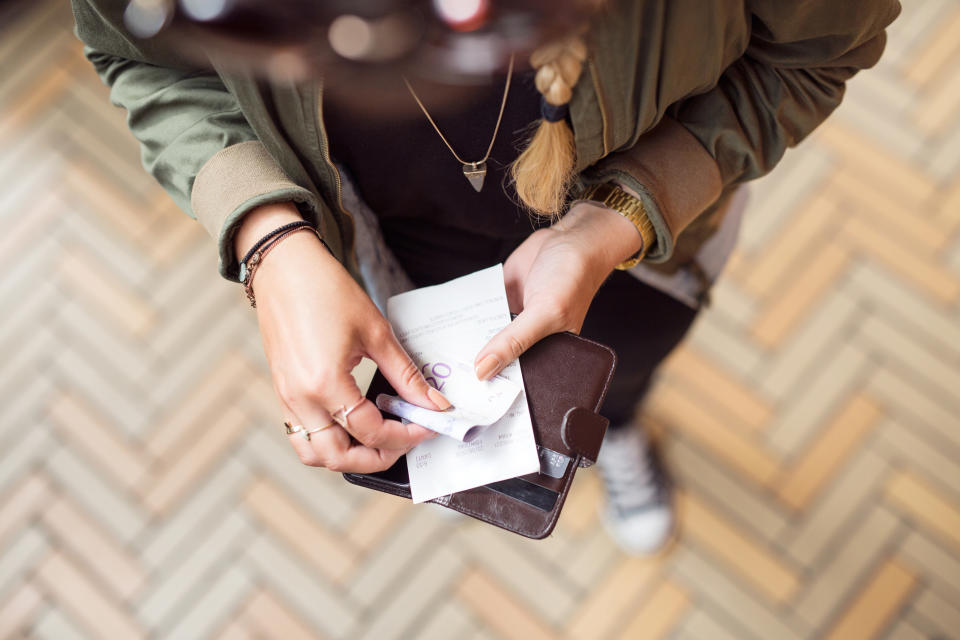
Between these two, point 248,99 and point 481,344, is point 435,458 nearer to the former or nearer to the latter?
point 481,344

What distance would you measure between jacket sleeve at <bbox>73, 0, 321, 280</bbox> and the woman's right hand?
0.09 feet

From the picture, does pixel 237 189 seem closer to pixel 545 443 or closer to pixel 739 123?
pixel 545 443

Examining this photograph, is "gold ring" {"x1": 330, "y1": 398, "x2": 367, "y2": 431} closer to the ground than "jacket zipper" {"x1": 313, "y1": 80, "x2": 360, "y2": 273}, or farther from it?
closer to the ground

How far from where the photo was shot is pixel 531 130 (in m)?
0.68

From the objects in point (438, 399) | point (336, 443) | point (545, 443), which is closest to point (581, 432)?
point (545, 443)

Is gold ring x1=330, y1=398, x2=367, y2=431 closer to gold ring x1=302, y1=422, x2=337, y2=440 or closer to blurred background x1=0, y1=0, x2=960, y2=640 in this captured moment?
gold ring x1=302, y1=422, x2=337, y2=440

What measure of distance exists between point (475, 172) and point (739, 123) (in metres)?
0.29

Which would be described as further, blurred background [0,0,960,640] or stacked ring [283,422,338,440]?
blurred background [0,0,960,640]

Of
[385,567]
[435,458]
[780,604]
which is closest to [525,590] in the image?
[385,567]

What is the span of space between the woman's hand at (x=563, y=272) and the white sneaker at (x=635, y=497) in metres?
0.71

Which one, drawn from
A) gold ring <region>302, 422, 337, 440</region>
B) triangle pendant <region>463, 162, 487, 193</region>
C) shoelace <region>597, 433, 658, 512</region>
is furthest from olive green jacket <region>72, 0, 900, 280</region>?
shoelace <region>597, 433, 658, 512</region>

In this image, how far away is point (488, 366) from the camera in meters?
0.71

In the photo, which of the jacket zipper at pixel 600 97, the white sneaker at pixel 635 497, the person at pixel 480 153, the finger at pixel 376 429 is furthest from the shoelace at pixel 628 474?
the jacket zipper at pixel 600 97

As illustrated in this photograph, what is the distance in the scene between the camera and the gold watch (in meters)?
0.78
